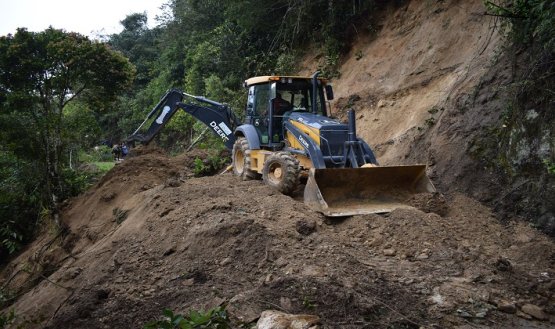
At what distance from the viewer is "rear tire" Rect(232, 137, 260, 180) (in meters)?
10.3

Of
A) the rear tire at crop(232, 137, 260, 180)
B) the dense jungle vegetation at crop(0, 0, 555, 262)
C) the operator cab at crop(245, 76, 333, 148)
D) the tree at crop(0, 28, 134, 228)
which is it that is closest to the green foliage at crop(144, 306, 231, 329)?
the dense jungle vegetation at crop(0, 0, 555, 262)

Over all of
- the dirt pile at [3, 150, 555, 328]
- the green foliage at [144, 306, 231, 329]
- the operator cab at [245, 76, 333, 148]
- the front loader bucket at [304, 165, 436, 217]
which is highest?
the operator cab at [245, 76, 333, 148]

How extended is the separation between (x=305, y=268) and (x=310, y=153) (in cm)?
336

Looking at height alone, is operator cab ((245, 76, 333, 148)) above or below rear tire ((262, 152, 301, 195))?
above

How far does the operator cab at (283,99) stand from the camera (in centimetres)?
980

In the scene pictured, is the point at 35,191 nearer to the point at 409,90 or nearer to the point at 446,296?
the point at 409,90

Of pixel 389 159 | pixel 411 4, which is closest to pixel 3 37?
pixel 389 159

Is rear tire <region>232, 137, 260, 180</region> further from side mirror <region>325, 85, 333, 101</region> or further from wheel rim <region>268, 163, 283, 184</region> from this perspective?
side mirror <region>325, 85, 333, 101</region>

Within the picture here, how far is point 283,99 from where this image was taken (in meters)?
10.0

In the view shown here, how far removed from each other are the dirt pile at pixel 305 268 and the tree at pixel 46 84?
16.9 ft

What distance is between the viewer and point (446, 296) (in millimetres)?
5125

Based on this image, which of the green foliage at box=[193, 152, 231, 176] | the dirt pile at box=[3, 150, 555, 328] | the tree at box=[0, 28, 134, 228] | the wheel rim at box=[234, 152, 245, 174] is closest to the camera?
the dirt pile at box=[3, 150, 555, 328]

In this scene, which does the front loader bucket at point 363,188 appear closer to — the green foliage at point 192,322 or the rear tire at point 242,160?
the rear tire at point 242,160

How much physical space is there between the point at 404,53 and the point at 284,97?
5.54 m
